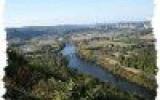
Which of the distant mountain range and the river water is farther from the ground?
the distant mountain range

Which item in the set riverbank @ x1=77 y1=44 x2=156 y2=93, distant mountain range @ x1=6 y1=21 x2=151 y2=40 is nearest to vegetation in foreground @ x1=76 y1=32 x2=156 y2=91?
riverbank @ x1=77 y1=44 x2=156 y2=93

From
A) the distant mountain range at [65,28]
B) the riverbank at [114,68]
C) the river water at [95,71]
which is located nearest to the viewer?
the distant mountain range at [65,28]

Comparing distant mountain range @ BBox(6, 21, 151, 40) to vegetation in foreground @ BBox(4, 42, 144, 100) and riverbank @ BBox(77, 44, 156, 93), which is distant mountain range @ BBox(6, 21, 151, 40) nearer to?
vegetation in foreground @ BBox(4, 42, 144, 100)

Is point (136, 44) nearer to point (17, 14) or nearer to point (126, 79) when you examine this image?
point (126, 79)

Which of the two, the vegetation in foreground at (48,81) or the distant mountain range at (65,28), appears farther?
the distant mountain range at (65,28)

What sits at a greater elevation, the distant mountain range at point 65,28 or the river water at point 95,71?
the distant mountain range at point 65,28

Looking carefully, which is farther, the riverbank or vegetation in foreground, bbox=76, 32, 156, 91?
the riverbank

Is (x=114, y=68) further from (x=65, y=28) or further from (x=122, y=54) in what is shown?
(x=65, y=28)

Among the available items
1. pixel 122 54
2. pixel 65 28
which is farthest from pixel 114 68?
pixel 65 28

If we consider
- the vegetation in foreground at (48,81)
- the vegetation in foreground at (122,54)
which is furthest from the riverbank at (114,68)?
the vegetation in foreground at (48,81)

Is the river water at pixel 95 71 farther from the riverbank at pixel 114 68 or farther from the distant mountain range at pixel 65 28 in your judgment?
the distant mountain range at pixel 65 28
